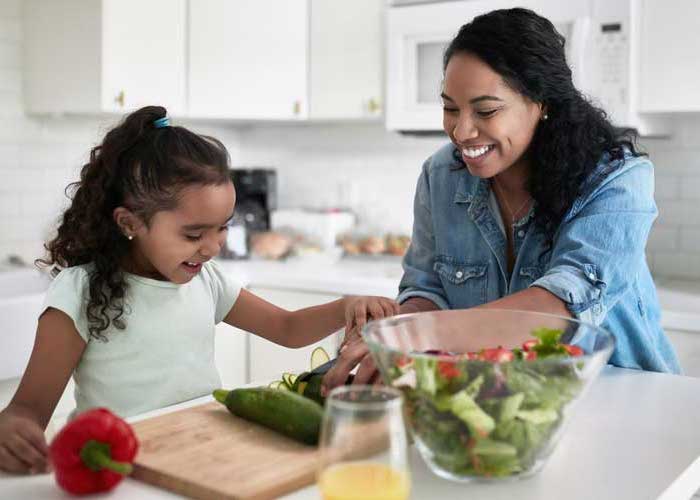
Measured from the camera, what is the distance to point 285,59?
12.0 feet

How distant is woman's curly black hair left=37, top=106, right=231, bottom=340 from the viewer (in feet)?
5.47

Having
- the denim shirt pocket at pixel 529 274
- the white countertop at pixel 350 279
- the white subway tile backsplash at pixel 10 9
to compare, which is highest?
the white subway tile backsplash at pixel 10 9

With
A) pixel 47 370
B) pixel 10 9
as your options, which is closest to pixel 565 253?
pixel 47 370

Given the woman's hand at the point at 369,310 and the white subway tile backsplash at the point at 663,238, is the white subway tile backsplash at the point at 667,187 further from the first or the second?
the woman's hand at the point at 369,310

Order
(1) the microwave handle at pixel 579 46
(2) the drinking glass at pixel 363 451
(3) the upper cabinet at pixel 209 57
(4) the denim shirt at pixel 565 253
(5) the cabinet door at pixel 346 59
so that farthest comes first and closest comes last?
1. (5) the cabinet door at pixel 346 59
2. (3) the upper cabinet at pixel 209 57
3. (1) the microwave handle at pixel 579 46
4. (4) the denim shirt at pixel 565 253
5. (2) the drinking glass at pixel 363 451

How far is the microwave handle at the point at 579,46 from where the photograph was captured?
9.84ft

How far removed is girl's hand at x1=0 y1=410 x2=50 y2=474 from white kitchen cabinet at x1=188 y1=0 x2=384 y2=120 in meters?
2.54

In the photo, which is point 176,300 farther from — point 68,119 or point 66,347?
point 68,119

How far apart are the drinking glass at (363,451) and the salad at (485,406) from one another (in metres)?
0.16

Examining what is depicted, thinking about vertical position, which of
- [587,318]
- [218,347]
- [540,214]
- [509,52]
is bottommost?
[218,347]

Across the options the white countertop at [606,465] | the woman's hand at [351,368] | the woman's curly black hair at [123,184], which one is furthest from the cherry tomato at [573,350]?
the woman's curly black hair at [123,184]

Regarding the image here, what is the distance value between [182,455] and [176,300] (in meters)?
0.66

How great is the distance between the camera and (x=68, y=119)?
3.61 meters

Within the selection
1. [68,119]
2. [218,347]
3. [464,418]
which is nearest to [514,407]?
[464,418]
